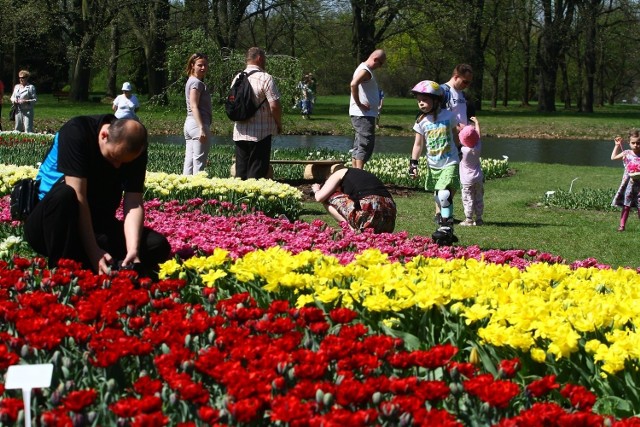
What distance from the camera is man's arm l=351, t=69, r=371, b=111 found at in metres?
10.3

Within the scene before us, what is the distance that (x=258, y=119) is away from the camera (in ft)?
29.7

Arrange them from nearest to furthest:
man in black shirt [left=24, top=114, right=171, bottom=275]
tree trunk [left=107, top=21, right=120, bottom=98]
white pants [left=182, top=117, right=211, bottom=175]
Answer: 1. man in black shirt [left=24, top=114, right=171, bottom=275]
2. white pants [left=182, top=117, right=211, bottom=175]
3. tree trunk [left=107, top=21, right=120, bottom=98]

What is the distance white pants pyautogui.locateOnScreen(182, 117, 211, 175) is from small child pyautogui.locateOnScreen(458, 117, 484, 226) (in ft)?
8.76

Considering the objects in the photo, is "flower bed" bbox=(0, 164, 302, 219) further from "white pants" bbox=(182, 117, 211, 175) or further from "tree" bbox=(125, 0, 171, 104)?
"tree" bbox=(125, 0, 171, 104)

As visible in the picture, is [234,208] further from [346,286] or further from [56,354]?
[56,354]

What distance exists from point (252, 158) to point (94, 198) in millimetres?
4066

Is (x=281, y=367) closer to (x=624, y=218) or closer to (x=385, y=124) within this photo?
(x=624, y=218)

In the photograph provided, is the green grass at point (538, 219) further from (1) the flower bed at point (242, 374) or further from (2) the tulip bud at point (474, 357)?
(1) the flower bed at point (242, 374)

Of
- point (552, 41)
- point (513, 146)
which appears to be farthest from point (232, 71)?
point (552, 41)

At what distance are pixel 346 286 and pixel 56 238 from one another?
1.60 m

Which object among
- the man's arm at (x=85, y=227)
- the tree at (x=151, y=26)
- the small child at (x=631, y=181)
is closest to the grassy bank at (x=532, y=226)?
the small child at (x=631, y=181)

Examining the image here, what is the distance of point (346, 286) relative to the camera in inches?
176

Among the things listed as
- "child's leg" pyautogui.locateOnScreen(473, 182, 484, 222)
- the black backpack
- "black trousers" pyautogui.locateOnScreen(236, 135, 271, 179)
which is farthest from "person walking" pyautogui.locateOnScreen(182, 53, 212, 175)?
"child's leg" pyautogui.locateOnScreen(473, 182, 484, 222)

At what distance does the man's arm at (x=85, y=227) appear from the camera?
4.92 meters
